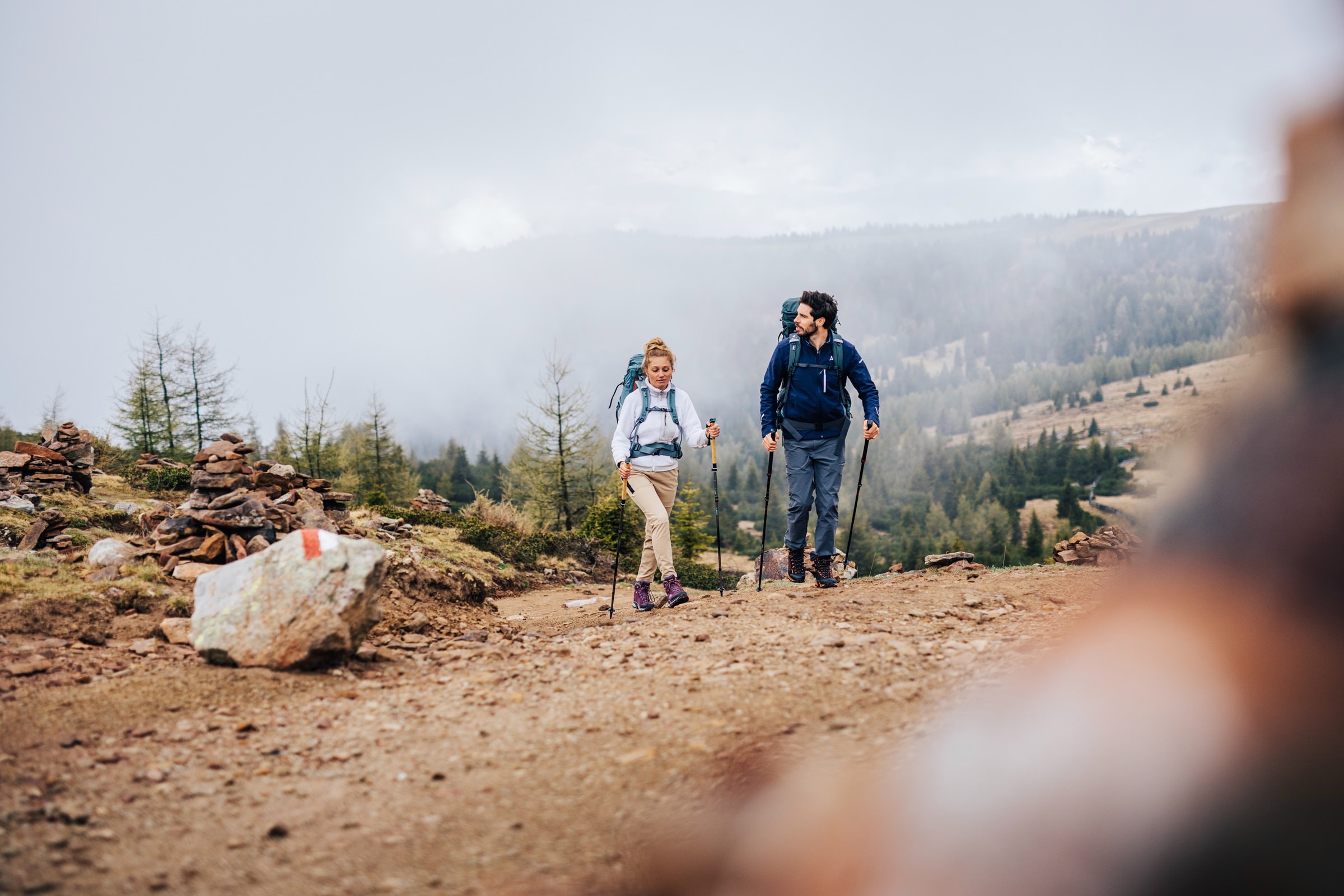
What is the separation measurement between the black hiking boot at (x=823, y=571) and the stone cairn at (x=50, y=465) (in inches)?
581


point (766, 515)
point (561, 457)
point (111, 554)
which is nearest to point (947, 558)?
point (766, 515)

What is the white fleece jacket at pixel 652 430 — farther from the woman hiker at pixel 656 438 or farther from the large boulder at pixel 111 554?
the large boulder at pixel 111 554

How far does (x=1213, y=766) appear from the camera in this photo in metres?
2.81

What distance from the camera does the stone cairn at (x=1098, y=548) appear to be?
13.1m

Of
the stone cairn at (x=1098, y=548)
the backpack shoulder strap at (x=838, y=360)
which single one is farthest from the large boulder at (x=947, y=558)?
the backpack shoulder strap at (x=838, y=360)

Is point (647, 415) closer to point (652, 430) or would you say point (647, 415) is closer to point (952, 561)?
point (652, 430)

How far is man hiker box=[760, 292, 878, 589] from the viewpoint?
9.18 metres

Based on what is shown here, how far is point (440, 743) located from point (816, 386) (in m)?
5.95

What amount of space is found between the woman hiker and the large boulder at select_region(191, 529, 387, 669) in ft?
11.9

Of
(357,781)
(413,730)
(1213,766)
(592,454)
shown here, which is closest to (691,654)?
(413,730)

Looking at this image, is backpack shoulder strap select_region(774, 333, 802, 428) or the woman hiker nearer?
backpack shoulder strap select_region(774, 333, 802, 428)

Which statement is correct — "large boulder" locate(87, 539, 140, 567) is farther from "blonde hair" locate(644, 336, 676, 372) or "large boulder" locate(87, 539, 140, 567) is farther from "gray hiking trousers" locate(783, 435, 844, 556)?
"gray hiking trousers" locate(783, 435, 844, 556)

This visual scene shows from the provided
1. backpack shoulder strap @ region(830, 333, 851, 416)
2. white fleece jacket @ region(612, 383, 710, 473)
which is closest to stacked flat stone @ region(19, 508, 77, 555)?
white fleece jacket @ region(612, 383, 710, 473)

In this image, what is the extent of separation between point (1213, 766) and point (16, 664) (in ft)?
26.8
